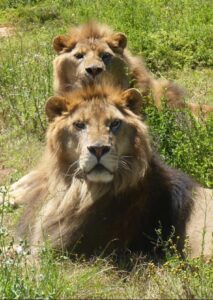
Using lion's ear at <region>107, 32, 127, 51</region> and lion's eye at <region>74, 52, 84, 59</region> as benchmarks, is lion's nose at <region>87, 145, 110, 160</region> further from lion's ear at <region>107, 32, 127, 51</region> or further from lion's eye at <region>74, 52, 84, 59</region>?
lion's ear at <region>107, 32, 127, 51</region>

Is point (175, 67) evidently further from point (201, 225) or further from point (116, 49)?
point (201, 225)

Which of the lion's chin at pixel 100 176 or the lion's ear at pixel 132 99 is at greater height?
the lion's ear at pixel 132 99

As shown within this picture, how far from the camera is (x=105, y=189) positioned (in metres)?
5.86

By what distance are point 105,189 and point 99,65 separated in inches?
145

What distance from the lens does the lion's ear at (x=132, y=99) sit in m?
6.18

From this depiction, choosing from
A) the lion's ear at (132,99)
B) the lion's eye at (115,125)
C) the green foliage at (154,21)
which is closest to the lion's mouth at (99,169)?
the lion's eye at (115,125)

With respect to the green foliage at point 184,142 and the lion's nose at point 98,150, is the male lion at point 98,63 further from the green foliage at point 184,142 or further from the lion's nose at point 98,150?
the lion's nose at point 98,150

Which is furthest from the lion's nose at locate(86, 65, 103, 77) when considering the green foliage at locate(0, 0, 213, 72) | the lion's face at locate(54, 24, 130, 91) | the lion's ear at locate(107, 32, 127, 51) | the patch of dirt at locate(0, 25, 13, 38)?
the patch of dirt at locate(0, 25, 13, 38)

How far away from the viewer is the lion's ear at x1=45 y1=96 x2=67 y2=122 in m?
6.15

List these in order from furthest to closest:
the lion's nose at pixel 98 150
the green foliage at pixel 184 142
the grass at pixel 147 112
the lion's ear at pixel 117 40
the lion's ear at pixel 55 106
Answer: the lion's ear at pixel 117 40, the green foliage at pixel 184 142, the lion's ear at pixel 55 106, the lion's nose at pixel 98 150, the grass at pixel 147 112

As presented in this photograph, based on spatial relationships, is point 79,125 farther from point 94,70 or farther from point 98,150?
point 94,70

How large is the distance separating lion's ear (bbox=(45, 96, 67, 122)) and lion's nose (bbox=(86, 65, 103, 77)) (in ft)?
10.3

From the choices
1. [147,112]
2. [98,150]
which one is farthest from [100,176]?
[147,112]

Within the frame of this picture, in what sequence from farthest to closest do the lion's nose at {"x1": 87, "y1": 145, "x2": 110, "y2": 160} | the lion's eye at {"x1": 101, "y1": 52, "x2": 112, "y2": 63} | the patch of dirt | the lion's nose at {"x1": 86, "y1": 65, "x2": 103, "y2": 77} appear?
1. the patch of dirt
2. the lion's eye at {"x1": 101, "y1": 52, "x2": 112, "y2": 63}
3. the lion's nose at {"x1": 86, "y1": 65, "x2": 103, "y2": 77}
4. the lion's nose at {"x1": 87, "y1": 145, "x2": 110, "y2": 160}
